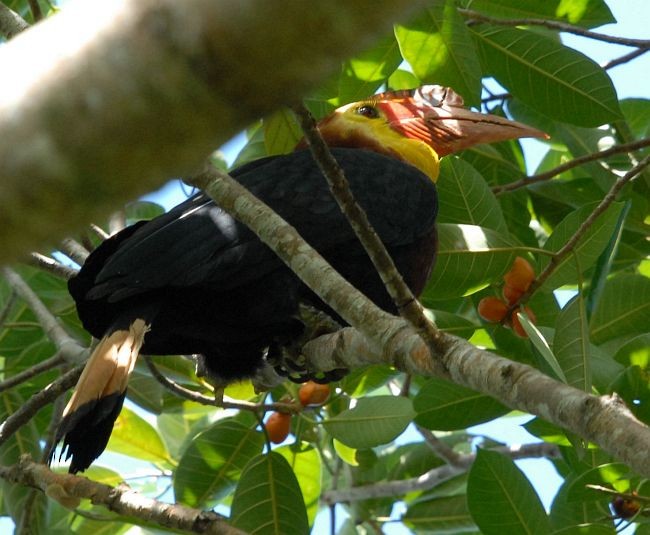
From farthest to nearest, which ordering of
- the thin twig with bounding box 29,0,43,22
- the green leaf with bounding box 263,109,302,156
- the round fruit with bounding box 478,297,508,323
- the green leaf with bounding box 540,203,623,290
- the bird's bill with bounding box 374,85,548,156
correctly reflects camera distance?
the bird's bill with bounding box 374,85,548,156
the green leaf with bounding box 263,109,302,156
the round fruit with bounding box 478,297,508,323
the thin twig with bounding box 29,0,43,22
the green leaf with bounding box 540,203,623,290

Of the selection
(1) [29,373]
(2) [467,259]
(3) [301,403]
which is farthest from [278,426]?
(2) [467,259]

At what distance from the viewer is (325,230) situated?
9.61 ft

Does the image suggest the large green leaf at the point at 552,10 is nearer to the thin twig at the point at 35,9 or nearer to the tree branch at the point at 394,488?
the thin twig at the point at 35,9

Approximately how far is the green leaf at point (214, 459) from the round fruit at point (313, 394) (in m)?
0.24

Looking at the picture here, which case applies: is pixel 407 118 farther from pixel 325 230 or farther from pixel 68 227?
pixel 68 227

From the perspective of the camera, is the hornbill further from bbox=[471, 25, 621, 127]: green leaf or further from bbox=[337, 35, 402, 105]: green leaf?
bbox=[471, 25, 621, 127]: green leaf

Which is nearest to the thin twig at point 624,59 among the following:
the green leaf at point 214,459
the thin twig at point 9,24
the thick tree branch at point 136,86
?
the green leaf at point 214,459

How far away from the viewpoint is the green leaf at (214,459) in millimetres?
3148

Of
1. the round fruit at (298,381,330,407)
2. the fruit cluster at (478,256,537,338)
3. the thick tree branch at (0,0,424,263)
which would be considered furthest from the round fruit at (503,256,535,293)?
the thick tree branch at (0,0,424,263)

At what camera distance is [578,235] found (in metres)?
2.46

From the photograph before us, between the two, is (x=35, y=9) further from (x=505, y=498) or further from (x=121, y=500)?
(x=505, y=498)

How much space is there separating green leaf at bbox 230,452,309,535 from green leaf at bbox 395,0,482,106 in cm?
115

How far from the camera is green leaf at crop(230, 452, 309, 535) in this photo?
9.07 feet

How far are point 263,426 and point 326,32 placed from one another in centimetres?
237
